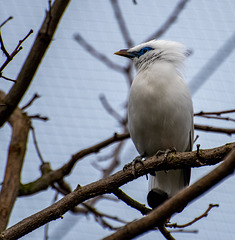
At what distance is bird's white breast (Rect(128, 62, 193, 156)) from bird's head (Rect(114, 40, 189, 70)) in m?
0.27

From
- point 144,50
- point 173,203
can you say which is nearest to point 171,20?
point 144,50

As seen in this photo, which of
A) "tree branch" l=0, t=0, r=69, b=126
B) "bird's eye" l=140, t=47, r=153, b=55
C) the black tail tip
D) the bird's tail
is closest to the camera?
"tree branch" l=0, t=0, r=69, b=126

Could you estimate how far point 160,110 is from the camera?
3660 millimetres

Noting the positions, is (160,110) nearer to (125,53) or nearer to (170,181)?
(170,181)

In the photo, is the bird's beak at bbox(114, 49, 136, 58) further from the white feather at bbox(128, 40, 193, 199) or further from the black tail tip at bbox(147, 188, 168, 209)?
the black tail tip at bbox(147, 188, 168, 209)

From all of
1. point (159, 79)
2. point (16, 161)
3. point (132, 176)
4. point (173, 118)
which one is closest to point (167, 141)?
point (173, 118)

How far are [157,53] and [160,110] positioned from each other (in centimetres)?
87

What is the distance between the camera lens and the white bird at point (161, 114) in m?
3.68

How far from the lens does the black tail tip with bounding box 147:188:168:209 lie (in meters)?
3.82

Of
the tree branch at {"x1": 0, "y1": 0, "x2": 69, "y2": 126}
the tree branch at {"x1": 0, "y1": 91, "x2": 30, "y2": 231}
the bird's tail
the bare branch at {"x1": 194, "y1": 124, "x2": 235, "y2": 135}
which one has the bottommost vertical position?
the bird's tail

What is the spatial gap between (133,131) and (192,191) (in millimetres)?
2143

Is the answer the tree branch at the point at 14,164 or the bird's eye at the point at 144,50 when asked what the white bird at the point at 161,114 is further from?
the tree branch at the point at 14,164

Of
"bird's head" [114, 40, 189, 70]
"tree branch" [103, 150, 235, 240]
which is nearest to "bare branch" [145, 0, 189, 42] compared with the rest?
"bird's head" [114, 40, 189, 70]

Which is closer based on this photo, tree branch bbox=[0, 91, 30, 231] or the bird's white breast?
tree branch bbox=[0, 91, 30, 231]
